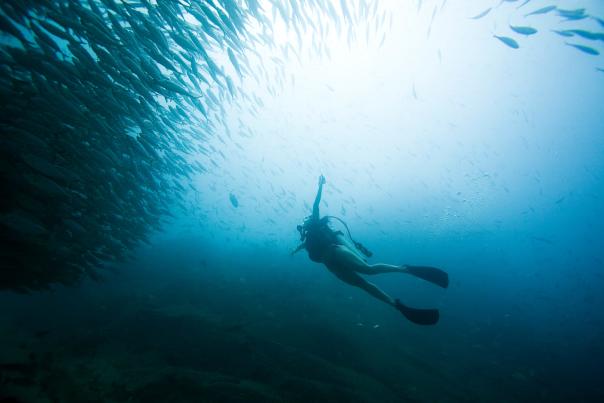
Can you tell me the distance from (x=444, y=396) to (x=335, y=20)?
10.8m

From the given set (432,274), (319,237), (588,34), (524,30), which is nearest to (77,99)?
(319,237)

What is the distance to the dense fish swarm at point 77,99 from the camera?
16.4 ft

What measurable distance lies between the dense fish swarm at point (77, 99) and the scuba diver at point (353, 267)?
11.9ft

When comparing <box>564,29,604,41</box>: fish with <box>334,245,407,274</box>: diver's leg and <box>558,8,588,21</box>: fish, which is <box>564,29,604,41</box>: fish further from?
<box>334,245,407,274</box>: diver's leg

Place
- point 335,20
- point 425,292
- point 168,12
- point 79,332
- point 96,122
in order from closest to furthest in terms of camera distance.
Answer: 1. point 168,12
2. point 96,122
3. point 335,20
4. point 79,332
5. point 425,292

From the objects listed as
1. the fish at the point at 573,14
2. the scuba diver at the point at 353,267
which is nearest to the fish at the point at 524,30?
the fish at the point at 573,14

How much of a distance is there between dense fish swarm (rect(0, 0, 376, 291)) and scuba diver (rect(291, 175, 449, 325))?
11.9 feet

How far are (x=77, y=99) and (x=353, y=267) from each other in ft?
26.4

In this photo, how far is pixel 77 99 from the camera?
7.08m

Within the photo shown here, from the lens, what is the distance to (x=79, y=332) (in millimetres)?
8812

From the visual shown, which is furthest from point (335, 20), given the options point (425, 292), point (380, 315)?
point (425, 292)

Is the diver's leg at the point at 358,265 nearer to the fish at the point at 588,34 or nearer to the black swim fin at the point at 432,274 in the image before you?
the black swim fin at the point at 432,274

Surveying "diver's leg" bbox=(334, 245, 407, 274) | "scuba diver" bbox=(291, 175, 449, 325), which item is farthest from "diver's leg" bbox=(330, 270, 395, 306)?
"diver's leg" bbox=(334, 245, 407, 274)

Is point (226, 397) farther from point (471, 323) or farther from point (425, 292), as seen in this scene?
point (425, 292)
